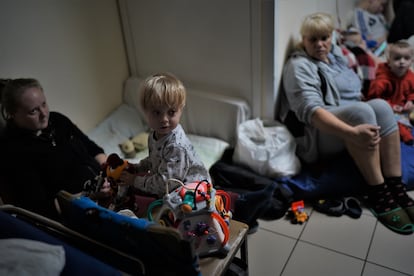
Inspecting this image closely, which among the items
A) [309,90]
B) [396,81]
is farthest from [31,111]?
[396,81]

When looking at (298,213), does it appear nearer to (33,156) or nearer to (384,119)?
(384,119)

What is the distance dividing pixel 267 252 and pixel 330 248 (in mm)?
303

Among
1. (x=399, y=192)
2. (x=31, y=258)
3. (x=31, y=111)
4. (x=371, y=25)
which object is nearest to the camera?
(x=31, y=258)

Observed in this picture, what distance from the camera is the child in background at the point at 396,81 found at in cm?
229

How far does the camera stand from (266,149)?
2113 mm

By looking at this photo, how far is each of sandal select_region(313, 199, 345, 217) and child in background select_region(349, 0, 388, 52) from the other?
1.48m

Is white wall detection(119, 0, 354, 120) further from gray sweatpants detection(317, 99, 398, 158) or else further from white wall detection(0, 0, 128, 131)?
gray sweatpants detection(317, 99, 398, 158)

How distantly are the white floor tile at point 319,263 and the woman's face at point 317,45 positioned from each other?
1051 mm

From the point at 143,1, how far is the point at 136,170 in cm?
131

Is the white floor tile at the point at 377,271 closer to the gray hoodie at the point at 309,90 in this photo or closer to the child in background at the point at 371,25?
the gray hoodie at the point at 309,90

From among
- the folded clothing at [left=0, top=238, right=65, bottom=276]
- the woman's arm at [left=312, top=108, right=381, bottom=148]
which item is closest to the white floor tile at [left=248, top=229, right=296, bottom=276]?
the woman's arm at [left=312, top=108, right=381, bottom=148]

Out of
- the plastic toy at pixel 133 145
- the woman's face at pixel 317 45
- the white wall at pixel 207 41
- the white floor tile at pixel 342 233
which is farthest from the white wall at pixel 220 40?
the white floor tile at pixel 342 233

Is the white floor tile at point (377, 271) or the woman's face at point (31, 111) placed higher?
the woman's face at point (31, 111)

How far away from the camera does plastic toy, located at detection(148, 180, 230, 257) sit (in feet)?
3.58
